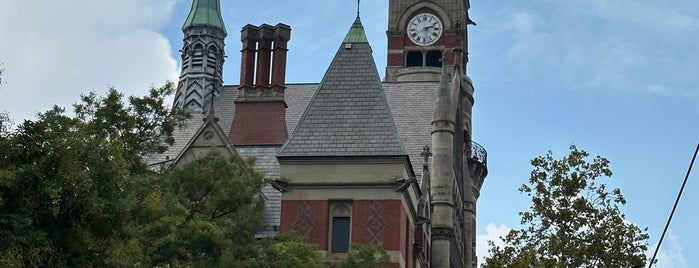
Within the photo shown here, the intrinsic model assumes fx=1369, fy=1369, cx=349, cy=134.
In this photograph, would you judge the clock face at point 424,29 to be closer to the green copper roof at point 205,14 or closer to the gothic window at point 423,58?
the gothic window at point 423,58

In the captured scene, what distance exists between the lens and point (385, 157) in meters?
43.6

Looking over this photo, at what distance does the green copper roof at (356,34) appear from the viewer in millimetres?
47344

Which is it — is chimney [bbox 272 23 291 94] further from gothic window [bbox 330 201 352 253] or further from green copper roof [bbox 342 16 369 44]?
gothic window [bbox 330 201 352 253]

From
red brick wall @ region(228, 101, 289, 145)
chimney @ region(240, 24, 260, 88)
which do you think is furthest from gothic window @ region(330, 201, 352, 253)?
chimney @ region(240, 24, 260, 88)

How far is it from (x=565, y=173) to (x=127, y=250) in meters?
12.8

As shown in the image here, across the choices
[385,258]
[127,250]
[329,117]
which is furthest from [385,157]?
[127,250]

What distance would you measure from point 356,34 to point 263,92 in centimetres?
819

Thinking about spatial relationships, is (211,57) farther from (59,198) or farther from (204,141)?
(59,198)

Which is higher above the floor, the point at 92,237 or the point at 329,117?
the point at 329,117

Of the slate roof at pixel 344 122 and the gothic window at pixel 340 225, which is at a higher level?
the slate roof at pixel 344 122

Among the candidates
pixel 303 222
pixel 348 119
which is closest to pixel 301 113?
pixel 348 119

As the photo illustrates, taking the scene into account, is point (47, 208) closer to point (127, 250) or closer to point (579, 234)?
point (127, 250)

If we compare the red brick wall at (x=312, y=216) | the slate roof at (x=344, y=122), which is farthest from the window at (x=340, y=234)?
the slate roof at (x=344, y=122)

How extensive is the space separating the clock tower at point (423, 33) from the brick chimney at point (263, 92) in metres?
25.8
